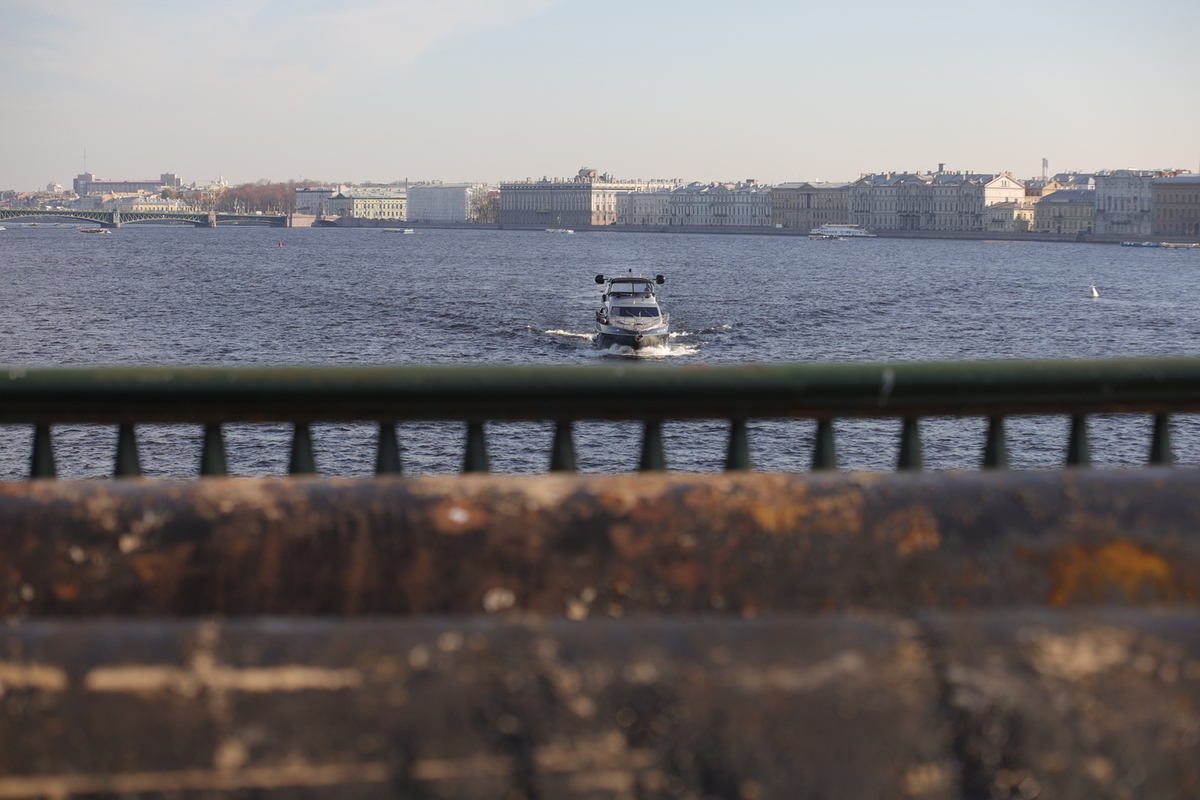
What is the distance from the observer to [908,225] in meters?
144

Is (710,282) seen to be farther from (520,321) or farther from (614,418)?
(614,418)

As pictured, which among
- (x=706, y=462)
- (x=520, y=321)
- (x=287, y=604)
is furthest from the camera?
(x=520, y=321)

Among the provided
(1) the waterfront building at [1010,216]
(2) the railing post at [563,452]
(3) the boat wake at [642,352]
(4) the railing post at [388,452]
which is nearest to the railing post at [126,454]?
(4) the railing post at [388,452]

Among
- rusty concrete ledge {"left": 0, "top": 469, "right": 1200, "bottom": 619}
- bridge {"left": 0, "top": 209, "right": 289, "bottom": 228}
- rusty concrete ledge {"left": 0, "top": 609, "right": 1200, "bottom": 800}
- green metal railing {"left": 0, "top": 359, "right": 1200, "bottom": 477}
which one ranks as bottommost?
bridge {"left": 0, "top": 209, "right": 289, "bottom": 228}

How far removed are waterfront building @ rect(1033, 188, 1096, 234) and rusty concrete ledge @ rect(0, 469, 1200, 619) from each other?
450 feet

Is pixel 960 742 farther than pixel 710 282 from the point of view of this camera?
No

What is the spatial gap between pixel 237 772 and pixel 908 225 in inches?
5795

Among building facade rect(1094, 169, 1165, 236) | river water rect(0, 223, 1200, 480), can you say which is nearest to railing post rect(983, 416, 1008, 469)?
river water rect(0, 223, 1200, 480)

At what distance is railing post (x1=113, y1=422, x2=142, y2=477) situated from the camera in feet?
7.25

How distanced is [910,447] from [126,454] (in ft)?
4.00

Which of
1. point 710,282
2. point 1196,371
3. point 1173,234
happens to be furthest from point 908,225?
point 1196,371

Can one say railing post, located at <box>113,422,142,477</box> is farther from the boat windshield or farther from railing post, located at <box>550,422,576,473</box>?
the boat windshield

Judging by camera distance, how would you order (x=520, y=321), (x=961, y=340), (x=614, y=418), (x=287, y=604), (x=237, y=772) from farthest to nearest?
(x=520, y=321) < (x=961, y=340) < (x=614, y=418) < (x=287, y=604) < (x=237, y=772)

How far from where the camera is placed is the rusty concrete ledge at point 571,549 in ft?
5.63
